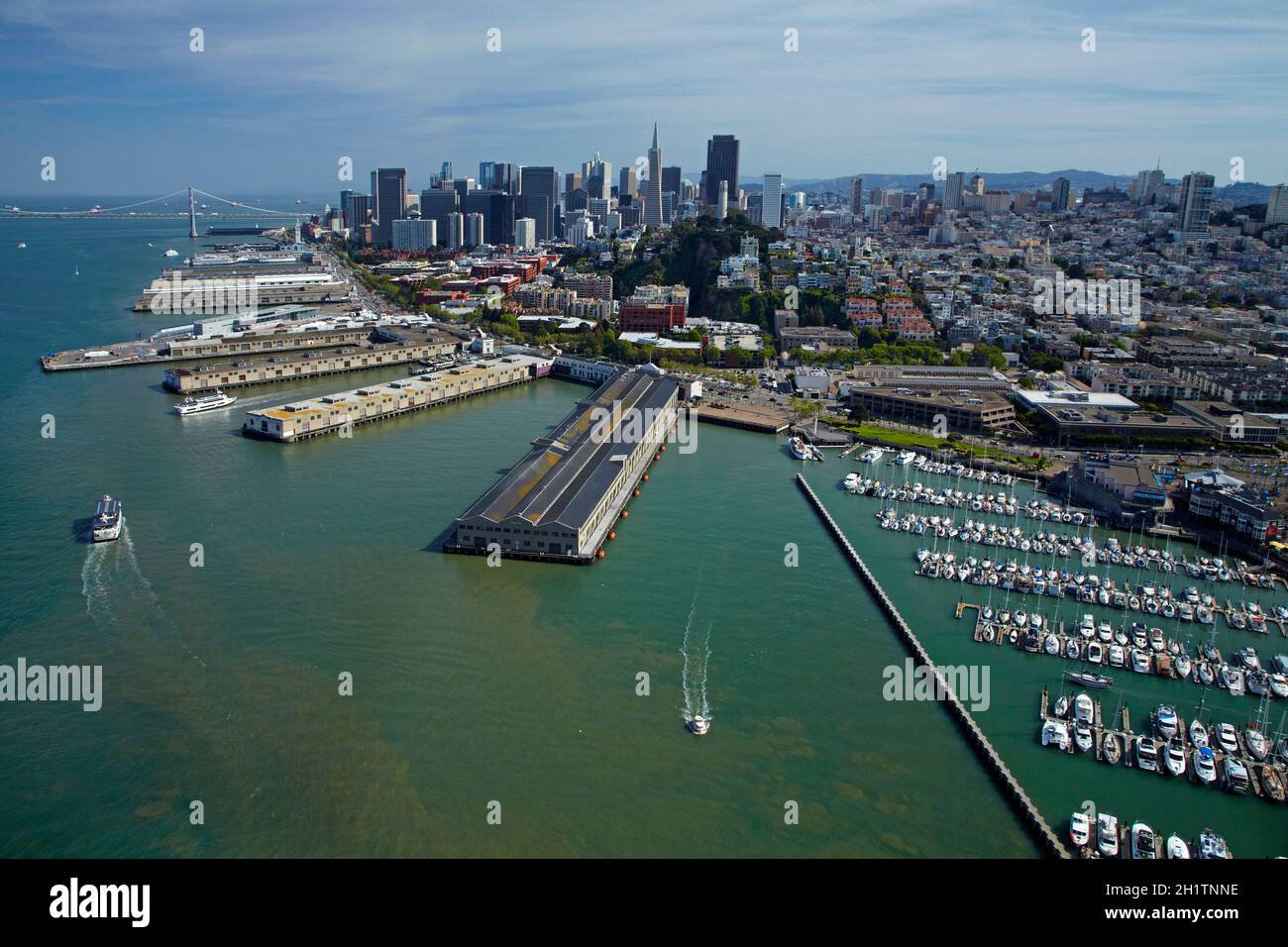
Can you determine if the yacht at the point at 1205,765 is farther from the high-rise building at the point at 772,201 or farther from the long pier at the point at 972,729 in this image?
the high-rise building at the point at 772,201

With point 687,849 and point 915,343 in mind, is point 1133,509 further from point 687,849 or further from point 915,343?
point 915,343

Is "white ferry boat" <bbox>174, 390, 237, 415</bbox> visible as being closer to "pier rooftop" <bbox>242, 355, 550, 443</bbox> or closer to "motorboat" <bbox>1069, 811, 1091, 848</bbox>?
"pier rooftop" <bbox>242, 355, 550, 443</bbox>

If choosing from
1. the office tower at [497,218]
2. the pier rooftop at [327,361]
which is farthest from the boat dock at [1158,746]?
the office tower at [497,218]

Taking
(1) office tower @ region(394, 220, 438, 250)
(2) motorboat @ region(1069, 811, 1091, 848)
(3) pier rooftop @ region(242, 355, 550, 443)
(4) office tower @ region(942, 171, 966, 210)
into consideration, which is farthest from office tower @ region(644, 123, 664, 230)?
(2) motorboat @ region(1069, 811, 1091, 848)

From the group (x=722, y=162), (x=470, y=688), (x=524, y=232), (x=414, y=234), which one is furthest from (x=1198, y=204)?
(x=470, y=688)

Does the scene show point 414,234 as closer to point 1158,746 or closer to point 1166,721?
point 1166,721

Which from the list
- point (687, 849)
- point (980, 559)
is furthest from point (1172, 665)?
point (687, 849)
